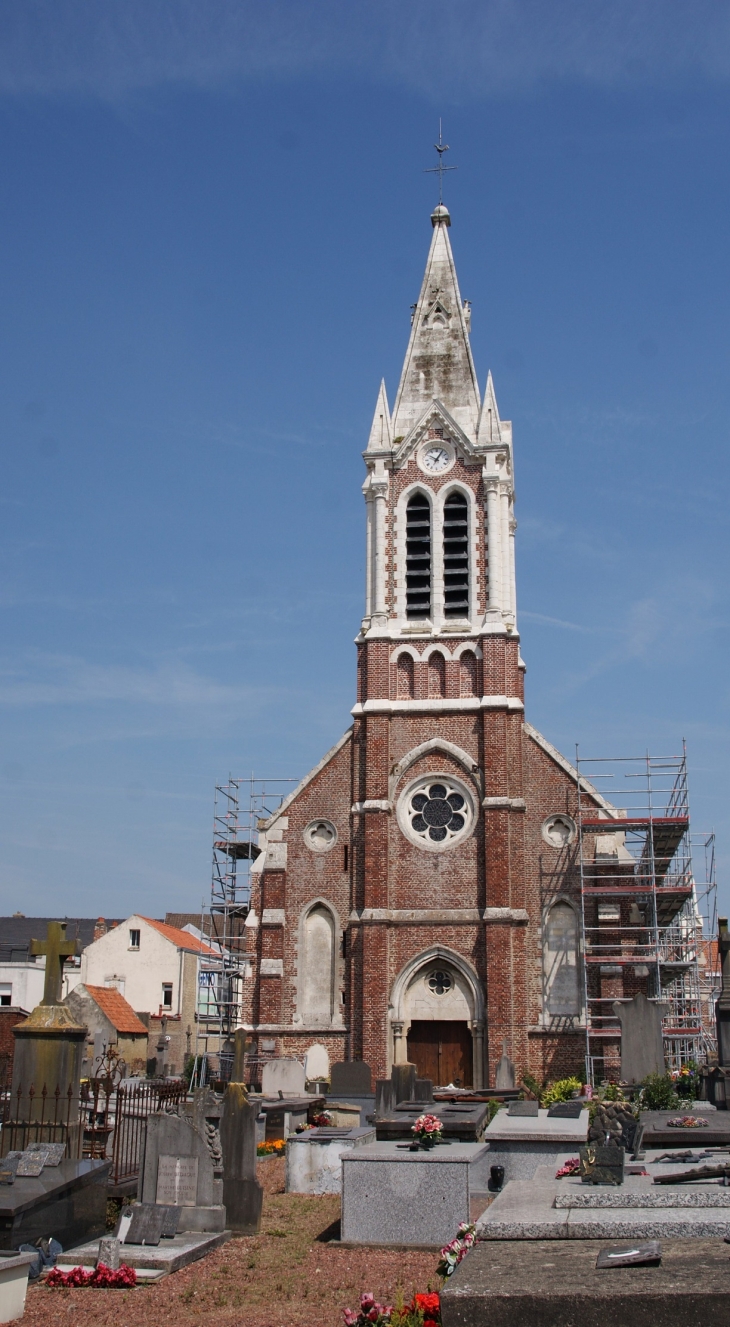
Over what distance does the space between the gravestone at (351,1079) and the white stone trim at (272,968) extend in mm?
4863

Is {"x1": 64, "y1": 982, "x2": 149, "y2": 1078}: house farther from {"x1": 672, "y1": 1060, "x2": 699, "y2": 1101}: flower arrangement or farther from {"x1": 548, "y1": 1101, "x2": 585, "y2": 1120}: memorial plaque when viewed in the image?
{"x1": 548, "y1": 1101, "x2": 585, "y2": 1120}: memorial plaque

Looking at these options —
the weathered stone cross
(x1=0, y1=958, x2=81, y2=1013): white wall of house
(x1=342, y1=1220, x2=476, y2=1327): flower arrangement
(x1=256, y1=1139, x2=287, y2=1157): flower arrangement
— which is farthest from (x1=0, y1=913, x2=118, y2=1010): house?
(x1=342, y1=1220, x2=476, y2=1327): flower arrangement

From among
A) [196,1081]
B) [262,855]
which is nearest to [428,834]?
[262,855]

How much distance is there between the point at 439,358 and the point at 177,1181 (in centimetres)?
2517

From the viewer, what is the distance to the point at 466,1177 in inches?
480

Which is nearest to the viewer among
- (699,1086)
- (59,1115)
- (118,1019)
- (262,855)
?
(59,1115)

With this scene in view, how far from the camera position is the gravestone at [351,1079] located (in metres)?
24.1

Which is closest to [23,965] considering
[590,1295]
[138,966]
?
[138,966]

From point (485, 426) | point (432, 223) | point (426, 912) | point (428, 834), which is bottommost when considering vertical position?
point (426, 912)

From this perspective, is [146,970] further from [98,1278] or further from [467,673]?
[98,1278]

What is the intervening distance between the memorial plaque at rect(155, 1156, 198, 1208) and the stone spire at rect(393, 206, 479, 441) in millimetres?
22562

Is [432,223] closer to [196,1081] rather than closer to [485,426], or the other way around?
[485,426]

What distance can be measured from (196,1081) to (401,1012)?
22.5ft

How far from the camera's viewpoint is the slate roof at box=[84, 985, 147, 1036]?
43.1 metres
